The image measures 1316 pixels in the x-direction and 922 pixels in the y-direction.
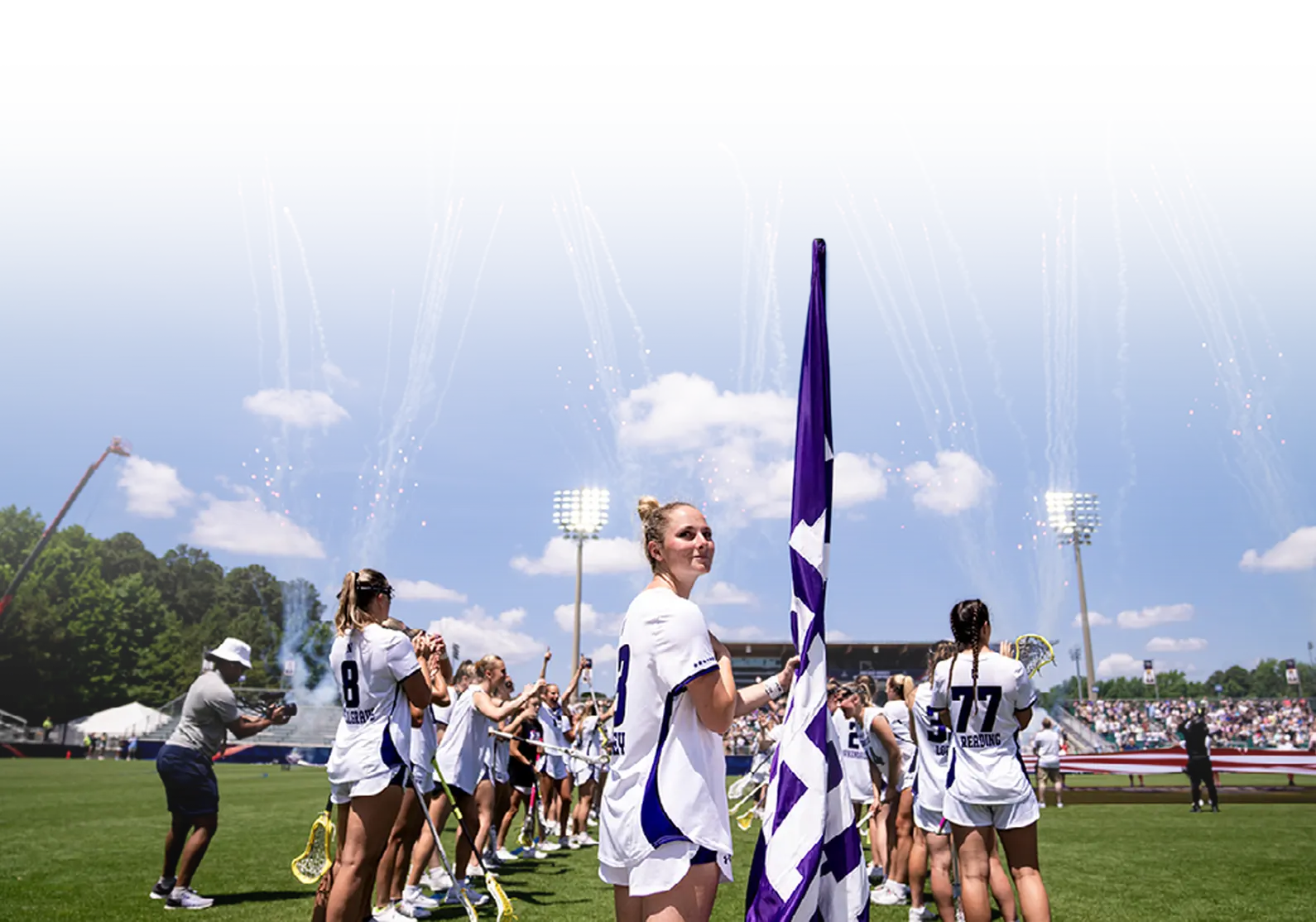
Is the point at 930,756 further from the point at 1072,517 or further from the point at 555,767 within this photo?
the point at 1072,517

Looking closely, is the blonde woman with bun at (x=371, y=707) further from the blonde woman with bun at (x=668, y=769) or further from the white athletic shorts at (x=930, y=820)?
the white athletic shorts at (x=930, y=820)

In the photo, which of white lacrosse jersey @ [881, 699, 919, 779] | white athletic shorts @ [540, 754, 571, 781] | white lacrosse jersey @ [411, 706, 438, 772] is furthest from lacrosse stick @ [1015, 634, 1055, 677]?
white athletic shorts @ [540, 754, 571, 781]

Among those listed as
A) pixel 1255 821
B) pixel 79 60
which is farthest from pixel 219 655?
pixel 1255 821

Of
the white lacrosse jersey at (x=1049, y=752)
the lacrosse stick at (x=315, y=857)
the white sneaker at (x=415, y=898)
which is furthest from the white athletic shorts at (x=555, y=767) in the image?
the white lacrosse jersey at (x=1049, y=752)

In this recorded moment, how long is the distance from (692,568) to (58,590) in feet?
212

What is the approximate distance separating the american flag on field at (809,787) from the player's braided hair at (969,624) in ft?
8.22

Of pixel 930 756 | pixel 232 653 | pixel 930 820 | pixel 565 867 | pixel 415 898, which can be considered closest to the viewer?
pixel 930 820

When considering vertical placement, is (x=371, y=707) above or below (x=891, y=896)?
above

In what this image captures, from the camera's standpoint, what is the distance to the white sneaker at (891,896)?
916cm

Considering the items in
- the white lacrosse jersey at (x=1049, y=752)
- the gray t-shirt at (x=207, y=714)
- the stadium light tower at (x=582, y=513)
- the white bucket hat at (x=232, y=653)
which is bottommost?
the white lacrosse jersey at (x=1049, y=752)

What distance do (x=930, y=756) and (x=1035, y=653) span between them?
1281mm

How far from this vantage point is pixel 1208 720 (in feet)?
156

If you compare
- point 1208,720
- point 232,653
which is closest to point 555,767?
point 232,653

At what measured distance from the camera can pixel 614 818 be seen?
120 inches
